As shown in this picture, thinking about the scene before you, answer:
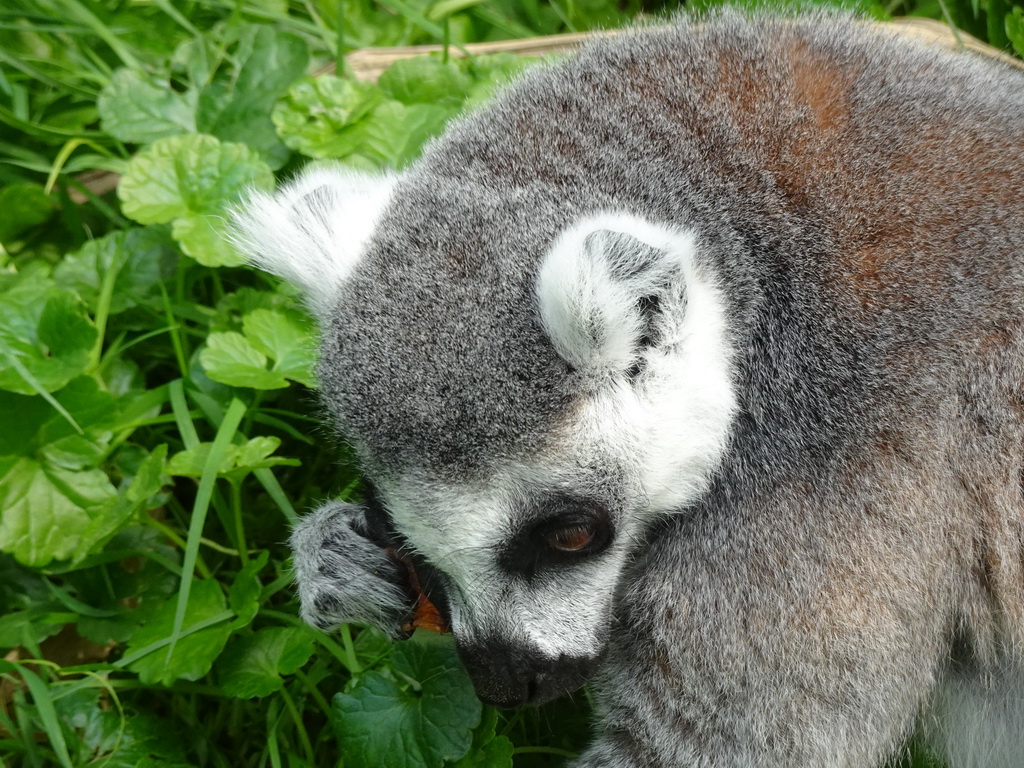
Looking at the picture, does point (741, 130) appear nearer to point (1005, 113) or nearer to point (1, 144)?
point (1005, 113)

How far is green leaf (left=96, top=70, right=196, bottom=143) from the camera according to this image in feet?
14.0

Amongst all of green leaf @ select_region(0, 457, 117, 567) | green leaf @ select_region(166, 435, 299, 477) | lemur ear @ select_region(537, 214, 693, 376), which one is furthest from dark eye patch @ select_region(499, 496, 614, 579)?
green leaf @ select_region(0, 457, 117, 567)

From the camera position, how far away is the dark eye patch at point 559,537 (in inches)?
95.9

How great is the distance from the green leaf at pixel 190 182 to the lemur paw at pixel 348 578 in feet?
3.88

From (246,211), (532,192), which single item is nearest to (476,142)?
(532,192)

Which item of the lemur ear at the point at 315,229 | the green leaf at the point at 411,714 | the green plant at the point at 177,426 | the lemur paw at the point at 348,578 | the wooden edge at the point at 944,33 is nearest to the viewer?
the lemur ear at the point at 315,229

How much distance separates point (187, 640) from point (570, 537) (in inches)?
57.4

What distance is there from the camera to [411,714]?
9.64 feet

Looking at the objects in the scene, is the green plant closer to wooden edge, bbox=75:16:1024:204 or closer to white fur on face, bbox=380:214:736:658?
wooden edge, bbox=75:16:1024:204

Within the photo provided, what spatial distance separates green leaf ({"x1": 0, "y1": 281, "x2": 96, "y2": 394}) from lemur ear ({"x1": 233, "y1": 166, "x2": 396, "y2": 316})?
83 centimetres

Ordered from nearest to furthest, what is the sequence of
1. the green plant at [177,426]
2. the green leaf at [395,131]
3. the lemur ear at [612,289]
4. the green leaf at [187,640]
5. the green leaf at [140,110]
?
1. the lemur ear at [612,289]
2. the green leaf at [187,640]
3. the green plant at [177,426]
4. the green leaf at [395,131]
5. the green leaf at [140,110]

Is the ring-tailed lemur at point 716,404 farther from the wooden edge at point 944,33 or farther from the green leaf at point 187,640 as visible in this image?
the wooden edge at point 944,33

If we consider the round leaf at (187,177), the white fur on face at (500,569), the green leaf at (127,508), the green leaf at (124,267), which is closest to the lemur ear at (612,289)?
the white fur on face at (500,569)

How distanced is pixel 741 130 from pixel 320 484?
215 cm
